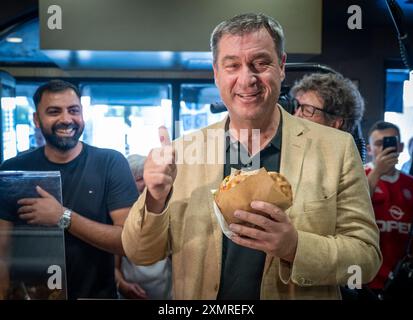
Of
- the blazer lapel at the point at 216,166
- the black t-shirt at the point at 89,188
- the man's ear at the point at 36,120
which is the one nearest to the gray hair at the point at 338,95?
the blazer lapel at the point at 216,166

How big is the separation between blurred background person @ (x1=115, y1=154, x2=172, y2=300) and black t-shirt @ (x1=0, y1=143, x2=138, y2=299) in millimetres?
30

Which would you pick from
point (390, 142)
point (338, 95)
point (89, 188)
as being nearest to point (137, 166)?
point (89, 188)

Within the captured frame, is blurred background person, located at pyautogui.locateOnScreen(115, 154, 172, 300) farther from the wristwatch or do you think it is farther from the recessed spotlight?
the recessed spotlight

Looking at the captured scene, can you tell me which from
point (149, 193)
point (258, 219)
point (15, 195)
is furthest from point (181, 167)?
point (15, 195)

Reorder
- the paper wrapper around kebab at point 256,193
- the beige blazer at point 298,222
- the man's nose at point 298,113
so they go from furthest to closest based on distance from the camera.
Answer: the man's nose at point 298,113 < the beige blazer at point 298,222 < the paper wrapper around kebab at point 256,193

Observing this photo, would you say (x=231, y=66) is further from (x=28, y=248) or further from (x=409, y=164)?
(x=28, y=248)

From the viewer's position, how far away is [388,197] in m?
1.19

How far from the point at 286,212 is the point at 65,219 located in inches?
22.5

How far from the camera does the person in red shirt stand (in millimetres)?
1176

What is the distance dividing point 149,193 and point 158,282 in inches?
13.8

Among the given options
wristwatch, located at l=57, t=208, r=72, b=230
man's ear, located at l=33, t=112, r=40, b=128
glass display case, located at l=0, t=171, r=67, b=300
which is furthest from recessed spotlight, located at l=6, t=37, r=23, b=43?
wristwatch, located at l=57, t=208, r=72, b=230

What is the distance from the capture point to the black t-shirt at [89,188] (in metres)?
1.14

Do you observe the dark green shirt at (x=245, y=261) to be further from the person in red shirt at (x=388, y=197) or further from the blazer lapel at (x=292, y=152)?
the person in red shirt at (x=388, y=197)

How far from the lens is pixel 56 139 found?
1.13 metres
